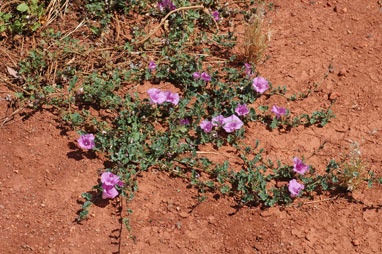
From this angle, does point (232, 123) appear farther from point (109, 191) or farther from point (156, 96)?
point (109, 191)

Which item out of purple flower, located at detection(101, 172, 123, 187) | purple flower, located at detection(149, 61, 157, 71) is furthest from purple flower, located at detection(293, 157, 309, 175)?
purple flower, located at detection(149, 61, 157, 71)

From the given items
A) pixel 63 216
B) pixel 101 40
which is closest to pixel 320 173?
pixel 63 216

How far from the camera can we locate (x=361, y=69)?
4203mm

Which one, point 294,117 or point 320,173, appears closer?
point 320,173

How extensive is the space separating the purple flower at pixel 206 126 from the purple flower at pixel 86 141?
0.87 metres

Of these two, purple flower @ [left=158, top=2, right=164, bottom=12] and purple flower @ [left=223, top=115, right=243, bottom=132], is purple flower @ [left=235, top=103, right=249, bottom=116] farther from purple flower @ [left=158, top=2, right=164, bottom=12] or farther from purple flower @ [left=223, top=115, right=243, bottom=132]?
purple flower @ [left=158, top=2, right=164, bottom=12]

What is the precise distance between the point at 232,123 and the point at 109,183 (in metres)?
1.11

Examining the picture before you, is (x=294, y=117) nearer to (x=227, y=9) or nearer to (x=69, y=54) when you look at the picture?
(x=227, y=9)

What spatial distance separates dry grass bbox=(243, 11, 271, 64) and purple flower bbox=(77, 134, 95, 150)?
5.38 ft

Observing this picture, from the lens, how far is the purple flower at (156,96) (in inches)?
142

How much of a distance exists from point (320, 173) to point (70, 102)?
6.98 ft

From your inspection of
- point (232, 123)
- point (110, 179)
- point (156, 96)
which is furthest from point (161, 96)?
point (110, 179)

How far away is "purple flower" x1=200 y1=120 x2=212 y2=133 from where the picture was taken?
143 inches

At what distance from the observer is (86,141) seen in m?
3.45
